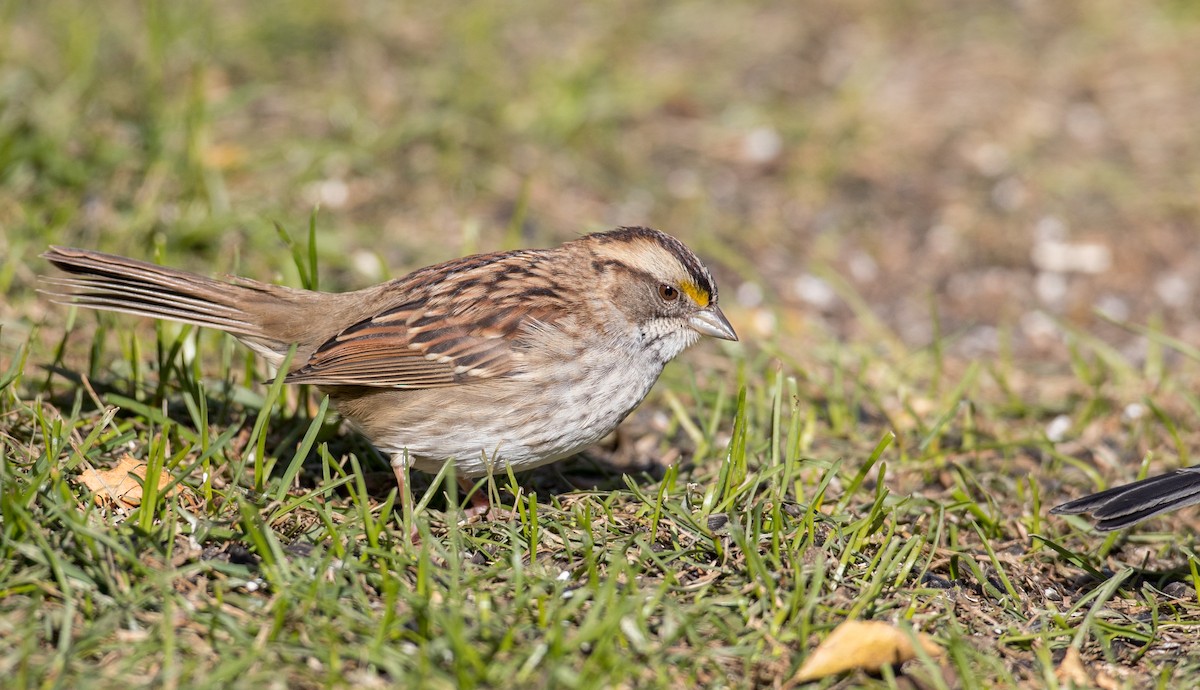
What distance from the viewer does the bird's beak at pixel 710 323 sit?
422 cm

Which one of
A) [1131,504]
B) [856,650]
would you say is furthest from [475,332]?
[1131,504]

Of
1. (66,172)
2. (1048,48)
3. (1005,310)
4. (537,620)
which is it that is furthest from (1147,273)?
(66,172)

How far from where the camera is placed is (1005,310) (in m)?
6.68

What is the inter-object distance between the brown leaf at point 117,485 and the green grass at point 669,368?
62 millimetres

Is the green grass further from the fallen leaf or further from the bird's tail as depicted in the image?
the bird's tail

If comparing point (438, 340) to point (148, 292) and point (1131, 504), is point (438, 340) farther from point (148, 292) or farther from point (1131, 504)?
point (1131, 504)

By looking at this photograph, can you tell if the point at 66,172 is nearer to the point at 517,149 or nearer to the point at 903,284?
the point at 517,149

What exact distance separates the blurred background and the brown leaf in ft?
4.81

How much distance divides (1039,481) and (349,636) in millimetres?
2860

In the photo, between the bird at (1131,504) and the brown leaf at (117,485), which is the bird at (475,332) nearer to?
the brown leaf at (117,485)

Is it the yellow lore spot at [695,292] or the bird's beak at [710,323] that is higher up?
the yellow lore spot at [695,292]

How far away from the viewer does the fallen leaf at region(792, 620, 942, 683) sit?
10.3 ft

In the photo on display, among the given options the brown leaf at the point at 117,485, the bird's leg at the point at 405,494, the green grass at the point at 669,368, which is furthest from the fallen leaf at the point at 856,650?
the brown leaf at the point at 117,485

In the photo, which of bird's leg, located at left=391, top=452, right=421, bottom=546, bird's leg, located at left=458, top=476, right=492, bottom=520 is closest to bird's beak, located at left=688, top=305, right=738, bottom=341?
bird's leg, located at left=458, top=476, right=492, bottom=520
